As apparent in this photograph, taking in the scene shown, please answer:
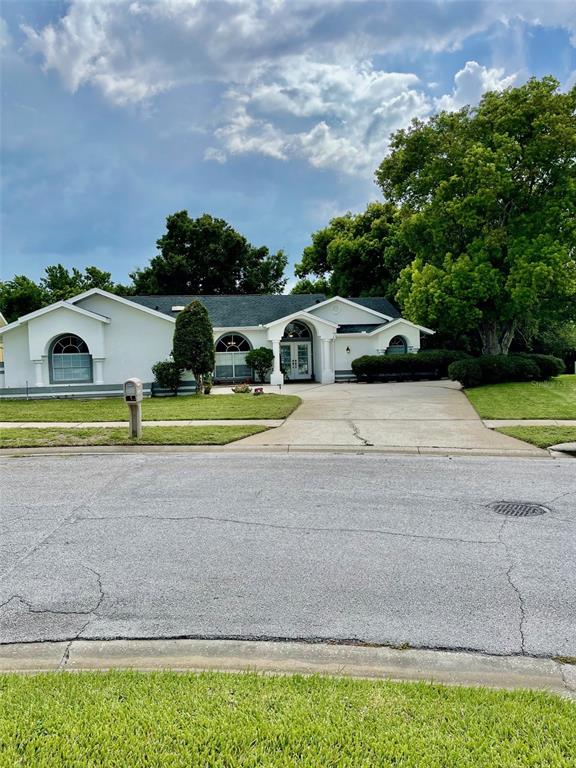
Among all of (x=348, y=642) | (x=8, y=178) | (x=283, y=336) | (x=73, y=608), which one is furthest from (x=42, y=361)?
(x=348, y=642)

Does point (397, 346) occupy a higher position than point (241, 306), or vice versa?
point (241, 306)

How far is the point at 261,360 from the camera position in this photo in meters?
25.9

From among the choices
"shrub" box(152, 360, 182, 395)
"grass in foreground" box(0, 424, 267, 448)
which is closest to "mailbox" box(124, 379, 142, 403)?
"grass in foreground" box(0, 424, 267, 448)

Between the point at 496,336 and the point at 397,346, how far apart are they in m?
6.92

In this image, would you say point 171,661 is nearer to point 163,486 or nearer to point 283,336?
point 163,486

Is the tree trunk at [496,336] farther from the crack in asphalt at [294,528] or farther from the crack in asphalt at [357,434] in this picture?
the crack in asphalt at [294,528]

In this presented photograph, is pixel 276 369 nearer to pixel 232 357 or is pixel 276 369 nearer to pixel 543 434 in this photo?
pixel 232 357

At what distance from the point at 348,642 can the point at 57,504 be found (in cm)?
451

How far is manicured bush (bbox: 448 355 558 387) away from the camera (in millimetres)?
19531

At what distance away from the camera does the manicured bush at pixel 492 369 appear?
19.5 metres

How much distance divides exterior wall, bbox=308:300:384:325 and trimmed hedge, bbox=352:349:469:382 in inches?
140

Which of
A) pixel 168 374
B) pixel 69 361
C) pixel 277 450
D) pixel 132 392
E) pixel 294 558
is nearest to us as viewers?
pixel 294 558

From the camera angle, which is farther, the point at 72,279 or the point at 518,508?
the point at 72,279

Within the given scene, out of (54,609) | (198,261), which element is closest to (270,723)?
(54,609)
